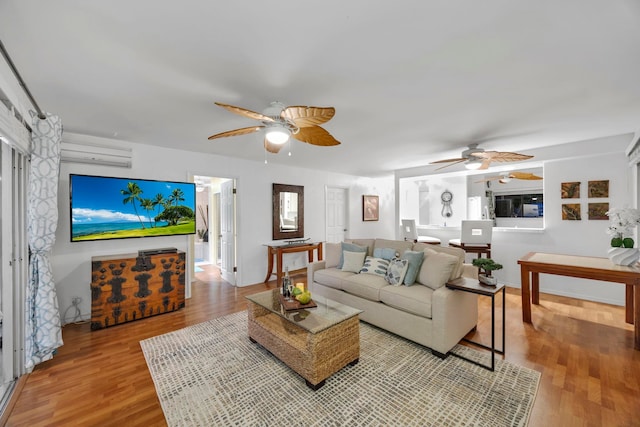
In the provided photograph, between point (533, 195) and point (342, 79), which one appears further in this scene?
point (533, 195)

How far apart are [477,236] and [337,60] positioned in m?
4.08

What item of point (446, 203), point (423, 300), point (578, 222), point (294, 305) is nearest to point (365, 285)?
point (423, 300)

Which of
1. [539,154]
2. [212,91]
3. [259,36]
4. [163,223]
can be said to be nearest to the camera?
[259,36]

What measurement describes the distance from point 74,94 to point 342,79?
226 cm

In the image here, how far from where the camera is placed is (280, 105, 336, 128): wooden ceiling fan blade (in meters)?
1.70

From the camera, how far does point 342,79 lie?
6.34 ft

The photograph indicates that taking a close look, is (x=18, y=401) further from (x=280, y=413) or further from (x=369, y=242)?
(x=369, y=242)

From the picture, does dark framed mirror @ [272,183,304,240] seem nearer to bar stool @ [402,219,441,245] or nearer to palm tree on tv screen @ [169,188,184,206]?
palm tree on tv screen @ [169,188,184,206]

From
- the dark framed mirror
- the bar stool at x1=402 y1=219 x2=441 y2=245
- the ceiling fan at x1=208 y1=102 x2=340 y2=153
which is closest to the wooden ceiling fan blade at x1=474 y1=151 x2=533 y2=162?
the bar stool at x1=402 y1=219 x2=441 y2=245

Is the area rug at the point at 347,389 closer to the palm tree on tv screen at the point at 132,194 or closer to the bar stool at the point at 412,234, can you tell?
the palm tree on tv screen at the point at 132,194

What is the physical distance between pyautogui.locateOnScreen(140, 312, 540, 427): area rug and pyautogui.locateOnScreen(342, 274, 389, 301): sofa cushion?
20.2 inches

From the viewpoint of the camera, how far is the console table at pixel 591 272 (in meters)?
2.52

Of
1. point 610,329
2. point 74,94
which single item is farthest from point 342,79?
point 610,329

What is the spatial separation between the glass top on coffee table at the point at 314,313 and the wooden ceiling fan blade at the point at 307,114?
158 centimetres
